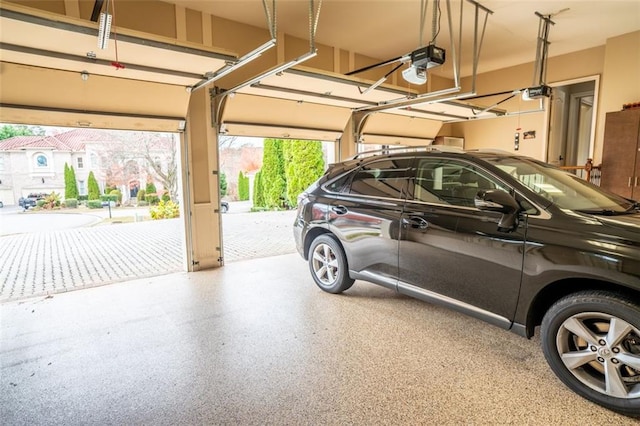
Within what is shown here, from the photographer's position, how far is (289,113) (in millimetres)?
5809

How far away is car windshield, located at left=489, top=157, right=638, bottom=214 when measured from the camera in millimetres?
2389

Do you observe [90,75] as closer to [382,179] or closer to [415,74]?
[382,179]

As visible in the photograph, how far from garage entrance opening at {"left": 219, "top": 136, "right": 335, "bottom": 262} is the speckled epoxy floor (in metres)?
3.14

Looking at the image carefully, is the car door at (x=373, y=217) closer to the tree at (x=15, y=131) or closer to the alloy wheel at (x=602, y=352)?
the alloy wheel at (x=602, y=352)

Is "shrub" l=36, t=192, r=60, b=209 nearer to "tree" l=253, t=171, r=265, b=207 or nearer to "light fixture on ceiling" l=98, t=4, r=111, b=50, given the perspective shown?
"tree" l=253, t=171, r=265, b=207

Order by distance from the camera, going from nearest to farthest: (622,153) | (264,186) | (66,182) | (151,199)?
(622,153), (66,182), (151,199), (264,186)

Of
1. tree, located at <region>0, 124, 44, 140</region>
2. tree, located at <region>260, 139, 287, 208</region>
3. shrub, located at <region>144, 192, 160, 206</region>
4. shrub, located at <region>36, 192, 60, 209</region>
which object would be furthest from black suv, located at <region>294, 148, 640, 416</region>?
shrub, located at <region>144, 192, 160, 206</region>

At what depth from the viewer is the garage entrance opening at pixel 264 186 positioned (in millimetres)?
8020

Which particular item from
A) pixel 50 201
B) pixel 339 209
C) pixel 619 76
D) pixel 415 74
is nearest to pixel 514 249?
pixel 339 209

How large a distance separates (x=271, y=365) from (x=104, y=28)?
9.50 feet

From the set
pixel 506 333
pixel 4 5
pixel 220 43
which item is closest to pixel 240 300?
pixel 506 333

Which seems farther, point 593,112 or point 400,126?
point 400,126

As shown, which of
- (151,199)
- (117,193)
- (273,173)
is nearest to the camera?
(117,193)

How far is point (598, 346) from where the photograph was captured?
2039 millimetres
